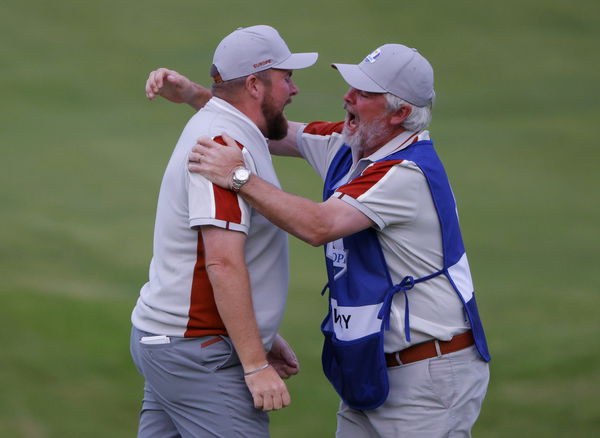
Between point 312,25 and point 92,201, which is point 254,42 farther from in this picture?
point 312,25

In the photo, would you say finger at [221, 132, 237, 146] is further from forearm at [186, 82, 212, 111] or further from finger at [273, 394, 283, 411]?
finger at [273, 394, 283, 411]

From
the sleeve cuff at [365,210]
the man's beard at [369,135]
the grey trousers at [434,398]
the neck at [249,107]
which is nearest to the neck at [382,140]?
the man's beard at [369,135]

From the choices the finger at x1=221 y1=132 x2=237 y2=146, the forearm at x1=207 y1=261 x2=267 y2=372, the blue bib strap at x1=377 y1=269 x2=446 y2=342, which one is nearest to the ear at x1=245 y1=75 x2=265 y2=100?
the finger at x1=221 y1=132 x2=237 y2=146

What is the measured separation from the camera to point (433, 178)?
324 centimetres

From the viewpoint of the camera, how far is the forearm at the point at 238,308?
2969 mm

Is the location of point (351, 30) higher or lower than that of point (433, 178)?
higher

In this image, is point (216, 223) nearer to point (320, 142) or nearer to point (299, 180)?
point (320, 142)

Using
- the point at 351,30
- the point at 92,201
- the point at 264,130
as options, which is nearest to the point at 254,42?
the point at 264,130

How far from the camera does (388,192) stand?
10.4 ft

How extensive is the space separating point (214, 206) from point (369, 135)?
2.27 feet

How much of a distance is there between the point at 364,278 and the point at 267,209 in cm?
46

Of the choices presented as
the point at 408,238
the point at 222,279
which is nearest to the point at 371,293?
the point at 408,238

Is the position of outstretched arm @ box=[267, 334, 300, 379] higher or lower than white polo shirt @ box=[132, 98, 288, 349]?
lower

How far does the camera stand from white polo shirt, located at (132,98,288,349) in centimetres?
304
